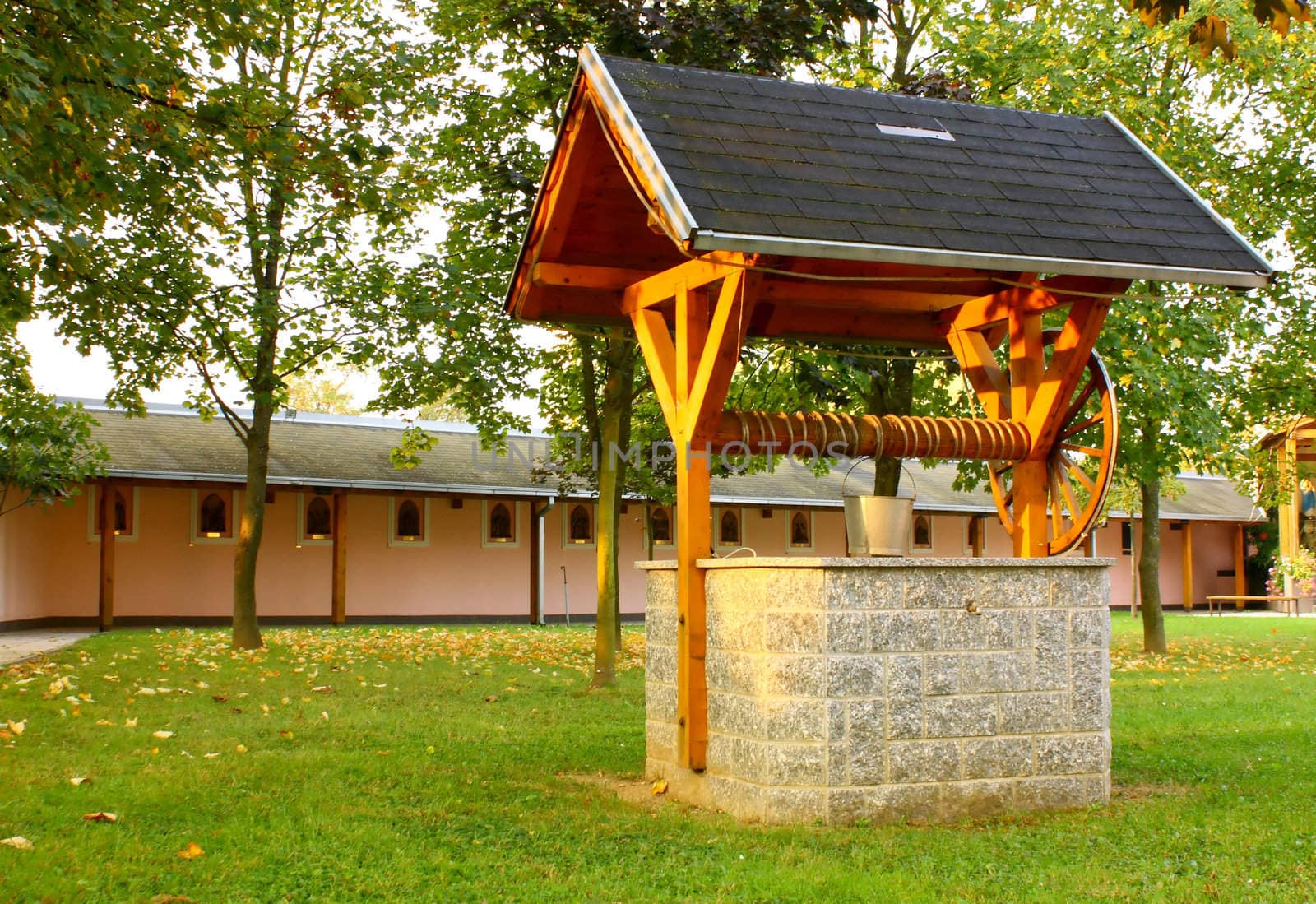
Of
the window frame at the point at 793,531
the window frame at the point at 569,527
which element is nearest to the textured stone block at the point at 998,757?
the window frame at the point at 569,527

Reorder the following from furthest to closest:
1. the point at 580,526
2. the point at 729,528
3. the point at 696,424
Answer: the point at 729,528 → the point at 580,526 → the point at 696,424

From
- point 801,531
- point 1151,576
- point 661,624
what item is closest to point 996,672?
point 661,624

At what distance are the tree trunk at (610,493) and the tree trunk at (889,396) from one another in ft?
10.1

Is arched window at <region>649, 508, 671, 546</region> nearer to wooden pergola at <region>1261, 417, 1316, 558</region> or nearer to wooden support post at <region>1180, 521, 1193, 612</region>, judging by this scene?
wooden pergola at <region>1261, 417, 1316, 558</region>

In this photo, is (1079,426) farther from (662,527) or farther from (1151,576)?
(662,527)

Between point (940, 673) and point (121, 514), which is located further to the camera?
point (121, 514)

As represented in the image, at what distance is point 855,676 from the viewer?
6508mm

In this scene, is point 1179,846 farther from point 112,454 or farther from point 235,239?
point 112,454

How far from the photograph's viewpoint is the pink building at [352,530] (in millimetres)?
24328

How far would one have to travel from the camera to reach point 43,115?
724 centimetres

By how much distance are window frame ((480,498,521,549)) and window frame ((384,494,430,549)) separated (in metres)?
1.27

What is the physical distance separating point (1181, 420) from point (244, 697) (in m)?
10.7

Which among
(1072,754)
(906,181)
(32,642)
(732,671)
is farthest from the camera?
(32,642)

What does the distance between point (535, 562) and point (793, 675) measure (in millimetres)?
22048
